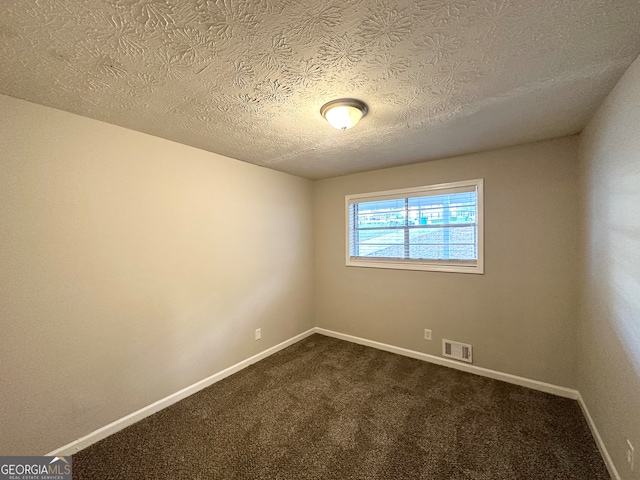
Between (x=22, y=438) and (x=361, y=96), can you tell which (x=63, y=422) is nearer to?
(x=22, y=438)

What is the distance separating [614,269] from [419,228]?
176 cm

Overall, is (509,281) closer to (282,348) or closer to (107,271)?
(282,348)

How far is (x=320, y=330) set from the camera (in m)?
4.02

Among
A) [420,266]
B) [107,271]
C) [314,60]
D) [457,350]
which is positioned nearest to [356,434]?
[457,350]

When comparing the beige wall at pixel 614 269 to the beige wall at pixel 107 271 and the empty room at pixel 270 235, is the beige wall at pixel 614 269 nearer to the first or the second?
the empty room at pixel 270 235

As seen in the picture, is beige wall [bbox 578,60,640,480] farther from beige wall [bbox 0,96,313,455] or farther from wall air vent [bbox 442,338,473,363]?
beige wall [bbox 0,96,313,455]

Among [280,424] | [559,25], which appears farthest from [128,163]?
[559,25]

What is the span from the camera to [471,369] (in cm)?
280

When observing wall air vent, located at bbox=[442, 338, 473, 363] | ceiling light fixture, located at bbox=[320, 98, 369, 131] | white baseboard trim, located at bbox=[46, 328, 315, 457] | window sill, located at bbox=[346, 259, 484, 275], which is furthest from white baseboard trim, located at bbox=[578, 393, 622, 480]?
white baseboard trim, located at bbox=[46, 328, 315, 457]

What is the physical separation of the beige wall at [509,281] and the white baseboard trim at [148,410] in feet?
5.60

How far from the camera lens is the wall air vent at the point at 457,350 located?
2.83 meters

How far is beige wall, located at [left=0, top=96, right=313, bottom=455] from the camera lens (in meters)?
1.63

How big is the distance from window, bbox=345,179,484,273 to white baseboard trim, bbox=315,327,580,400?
103 centimetres

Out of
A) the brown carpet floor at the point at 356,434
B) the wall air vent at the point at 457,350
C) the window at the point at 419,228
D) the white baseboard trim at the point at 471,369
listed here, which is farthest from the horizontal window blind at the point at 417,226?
the brown carpet floor at the point at 356,434
